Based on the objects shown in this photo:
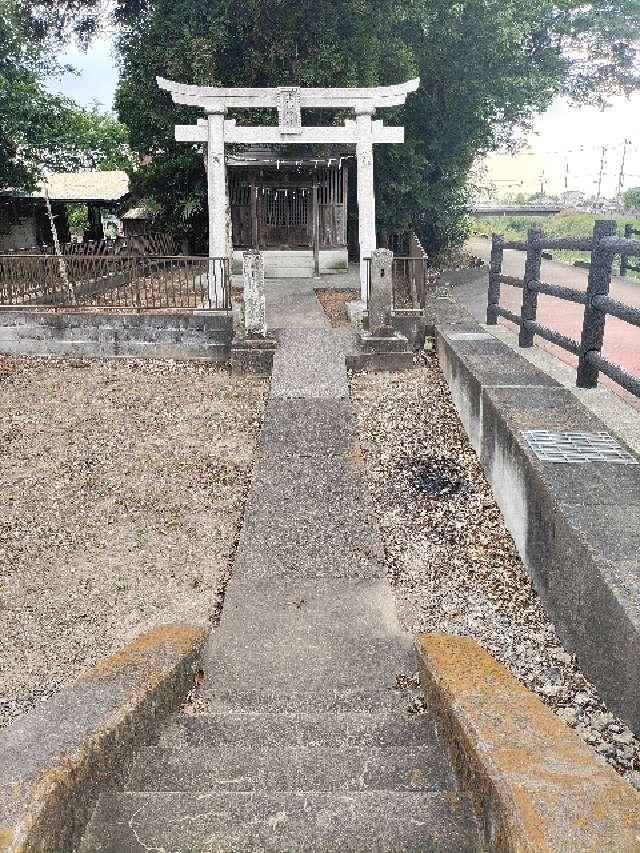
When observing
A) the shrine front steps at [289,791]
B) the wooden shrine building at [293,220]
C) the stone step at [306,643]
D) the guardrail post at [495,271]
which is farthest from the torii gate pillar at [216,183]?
the shrine front steps at [289,791]

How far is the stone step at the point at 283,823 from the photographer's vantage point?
174cm

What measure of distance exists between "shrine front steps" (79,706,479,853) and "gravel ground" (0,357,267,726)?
61.8 inches

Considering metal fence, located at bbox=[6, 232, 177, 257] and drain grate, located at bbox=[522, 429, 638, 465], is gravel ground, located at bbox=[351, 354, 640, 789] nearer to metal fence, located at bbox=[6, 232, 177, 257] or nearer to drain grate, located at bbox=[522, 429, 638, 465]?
drain grate, located at bbox=[522, 429, 638, 465]

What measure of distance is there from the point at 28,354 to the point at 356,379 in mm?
6140

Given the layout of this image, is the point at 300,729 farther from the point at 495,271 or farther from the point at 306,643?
the point at 495,271

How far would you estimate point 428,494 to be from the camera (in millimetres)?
5801

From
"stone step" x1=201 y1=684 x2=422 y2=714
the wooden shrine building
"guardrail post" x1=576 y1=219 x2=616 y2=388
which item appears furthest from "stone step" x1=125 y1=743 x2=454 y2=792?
the wooden shrine building

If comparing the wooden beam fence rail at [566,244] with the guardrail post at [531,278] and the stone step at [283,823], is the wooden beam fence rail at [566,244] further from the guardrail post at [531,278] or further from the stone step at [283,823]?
the stone step at [283,823]

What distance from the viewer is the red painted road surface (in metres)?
7.88

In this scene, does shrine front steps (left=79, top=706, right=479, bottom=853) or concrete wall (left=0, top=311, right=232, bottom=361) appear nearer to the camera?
shrine front steps (left=79, top=706, right=479, bottom=853)

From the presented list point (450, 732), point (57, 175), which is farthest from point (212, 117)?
point (57, 175)

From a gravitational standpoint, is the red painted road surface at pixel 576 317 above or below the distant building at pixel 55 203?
below

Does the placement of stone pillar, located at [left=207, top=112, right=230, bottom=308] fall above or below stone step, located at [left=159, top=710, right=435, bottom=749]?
above

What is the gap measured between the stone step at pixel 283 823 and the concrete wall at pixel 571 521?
124 centimetres
